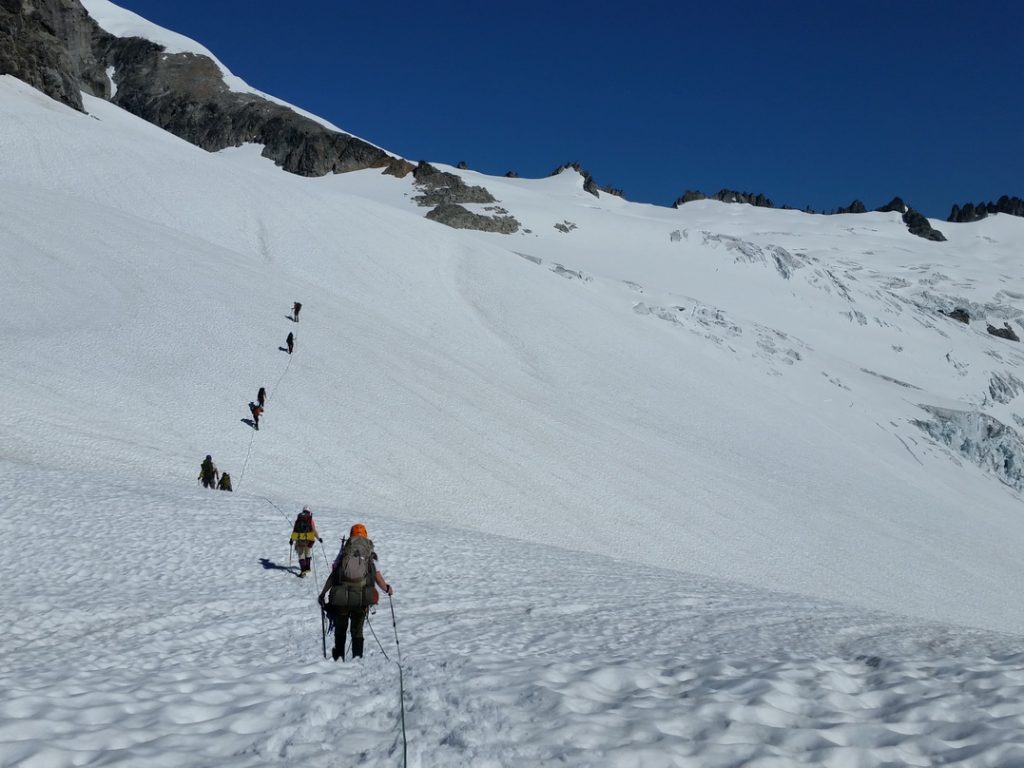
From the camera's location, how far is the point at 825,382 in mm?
55562

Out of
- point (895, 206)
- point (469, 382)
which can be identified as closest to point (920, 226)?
point (895, 206)

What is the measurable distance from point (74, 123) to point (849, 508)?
65.1 m

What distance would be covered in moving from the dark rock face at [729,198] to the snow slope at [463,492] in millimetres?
119382

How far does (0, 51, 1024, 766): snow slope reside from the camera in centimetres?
638

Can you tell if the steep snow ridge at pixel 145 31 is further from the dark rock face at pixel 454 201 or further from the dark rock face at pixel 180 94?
the dark rock face at pixel 454 201

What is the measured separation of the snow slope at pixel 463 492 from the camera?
6.38 metres

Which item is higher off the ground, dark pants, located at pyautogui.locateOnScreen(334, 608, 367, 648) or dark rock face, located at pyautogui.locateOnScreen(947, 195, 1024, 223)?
dark rock face, located at pyautogui.locateOnScreen(947, 195, 1024, 223)

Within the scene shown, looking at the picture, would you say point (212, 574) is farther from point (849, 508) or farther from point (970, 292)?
point (970, 292)

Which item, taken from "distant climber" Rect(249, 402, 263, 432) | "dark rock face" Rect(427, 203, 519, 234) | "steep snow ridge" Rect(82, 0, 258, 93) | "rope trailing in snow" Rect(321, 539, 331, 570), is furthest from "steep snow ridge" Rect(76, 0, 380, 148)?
"rope trailing in snow" Rect(321, 539, 331, 570)

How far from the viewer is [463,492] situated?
25.0 m

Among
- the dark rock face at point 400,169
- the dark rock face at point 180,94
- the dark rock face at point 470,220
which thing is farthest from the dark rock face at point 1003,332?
the dark rock face at point 180,94

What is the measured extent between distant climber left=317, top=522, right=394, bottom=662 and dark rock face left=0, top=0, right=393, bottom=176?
84.6 m

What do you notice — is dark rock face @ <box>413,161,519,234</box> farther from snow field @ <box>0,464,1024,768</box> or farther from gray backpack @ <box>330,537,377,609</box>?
gray backpack @ <box>330,537,377,609</box>

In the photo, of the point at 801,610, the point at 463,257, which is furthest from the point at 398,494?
the point at 463,257
